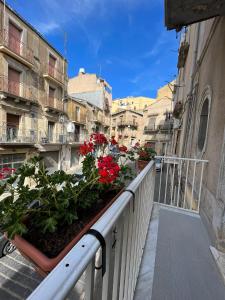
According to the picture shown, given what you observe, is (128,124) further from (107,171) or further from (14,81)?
(107,171)

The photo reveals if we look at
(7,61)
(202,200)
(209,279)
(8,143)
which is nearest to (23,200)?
(209,279)

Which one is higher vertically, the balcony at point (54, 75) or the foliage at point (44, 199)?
the balcony at point (54, 75)

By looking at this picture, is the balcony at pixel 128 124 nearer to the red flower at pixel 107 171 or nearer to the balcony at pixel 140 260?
the balcony at pixel 140 260

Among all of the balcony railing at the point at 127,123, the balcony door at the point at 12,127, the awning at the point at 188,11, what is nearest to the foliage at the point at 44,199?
the awning at the point at 188,11

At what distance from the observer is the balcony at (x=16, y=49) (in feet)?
26.8

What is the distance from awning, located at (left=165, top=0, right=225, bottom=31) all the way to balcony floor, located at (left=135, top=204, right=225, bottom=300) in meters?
2.64

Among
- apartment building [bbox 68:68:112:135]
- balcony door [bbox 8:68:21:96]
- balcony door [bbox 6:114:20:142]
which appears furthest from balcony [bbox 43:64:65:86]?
apartment building [bbox 68:68:112:135]

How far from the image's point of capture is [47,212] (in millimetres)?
1070

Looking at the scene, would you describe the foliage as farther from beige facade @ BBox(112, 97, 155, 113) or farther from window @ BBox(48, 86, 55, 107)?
beige facade @ BBox(112, 97, 155, 113)

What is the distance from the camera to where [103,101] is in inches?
832

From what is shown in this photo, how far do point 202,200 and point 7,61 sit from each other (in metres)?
10.7

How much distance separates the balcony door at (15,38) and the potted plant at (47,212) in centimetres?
1065

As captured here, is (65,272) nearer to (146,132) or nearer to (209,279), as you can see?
(209,279)

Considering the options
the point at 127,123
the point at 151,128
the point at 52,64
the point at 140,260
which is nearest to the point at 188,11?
the point at 140,260
